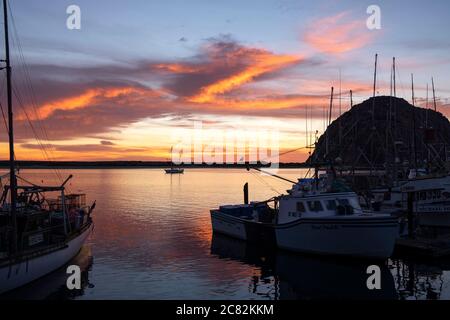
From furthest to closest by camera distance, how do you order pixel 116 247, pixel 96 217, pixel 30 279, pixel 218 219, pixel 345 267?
1. pixel 96 217
2. pixel 218 219
3. pixel 116 247
4. pixel 345 267
5. pixel 30 279

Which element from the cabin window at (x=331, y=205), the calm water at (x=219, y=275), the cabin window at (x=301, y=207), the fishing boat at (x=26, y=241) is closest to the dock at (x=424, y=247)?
the calm water at (x=219, y=275)

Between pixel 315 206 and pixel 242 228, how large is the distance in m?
10.9

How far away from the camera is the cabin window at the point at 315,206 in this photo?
33.3 metres

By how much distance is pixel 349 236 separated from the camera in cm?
3066

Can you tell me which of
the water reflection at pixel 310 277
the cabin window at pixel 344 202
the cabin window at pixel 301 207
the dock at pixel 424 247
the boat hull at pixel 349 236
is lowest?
the water reflection at pixel 310 277

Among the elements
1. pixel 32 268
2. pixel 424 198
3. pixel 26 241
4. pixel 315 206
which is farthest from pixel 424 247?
pixel 26 241

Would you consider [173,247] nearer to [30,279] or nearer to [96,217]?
[30,279]

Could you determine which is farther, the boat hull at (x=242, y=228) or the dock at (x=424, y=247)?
the boat hull at (x=242, y=228)

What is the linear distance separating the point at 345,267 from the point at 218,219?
61.9 ft

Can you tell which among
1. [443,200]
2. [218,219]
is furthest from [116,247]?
[443,200]

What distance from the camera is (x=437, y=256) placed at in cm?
3238

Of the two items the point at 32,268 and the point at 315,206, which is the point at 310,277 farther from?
the point at 32,268

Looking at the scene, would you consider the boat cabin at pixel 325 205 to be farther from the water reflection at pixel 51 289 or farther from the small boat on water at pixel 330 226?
the water reflection at pixel 51 289

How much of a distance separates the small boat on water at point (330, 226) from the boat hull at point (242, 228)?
9cm
